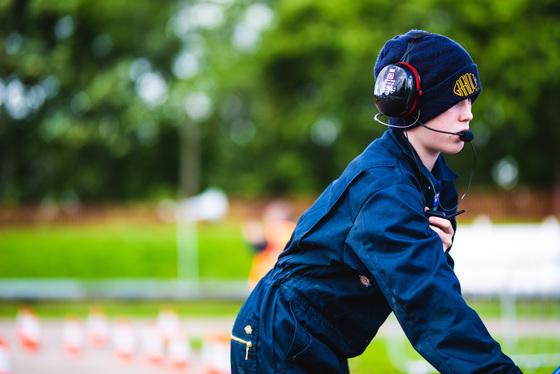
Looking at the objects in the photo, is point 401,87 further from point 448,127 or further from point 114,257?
point 114,257

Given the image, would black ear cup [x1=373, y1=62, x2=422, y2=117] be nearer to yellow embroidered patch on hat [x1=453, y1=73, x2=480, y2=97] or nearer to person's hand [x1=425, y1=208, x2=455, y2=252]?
yellow embroidered patch on hat [x1=453, y1=73, x2=480, y2=97]

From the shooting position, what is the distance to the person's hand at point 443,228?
200cm

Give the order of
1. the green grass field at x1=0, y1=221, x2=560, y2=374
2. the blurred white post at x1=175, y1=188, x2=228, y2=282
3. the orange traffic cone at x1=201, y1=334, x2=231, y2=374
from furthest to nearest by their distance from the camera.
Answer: the green grass field at x1=0, y1=221, x2=560, y2=374 → the blurred white post at x1=175, y1=188, x2=228, y2=282 → the orange traffic cone at x1=201, y1=334, x2=231, y2=374

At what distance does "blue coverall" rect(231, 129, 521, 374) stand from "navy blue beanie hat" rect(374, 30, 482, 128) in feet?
0.45

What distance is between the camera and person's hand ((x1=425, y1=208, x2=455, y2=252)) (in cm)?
200

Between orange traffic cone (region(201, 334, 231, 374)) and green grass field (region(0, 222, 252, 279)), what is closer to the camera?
orange traffic cone (region(201, 334, 231, 374))

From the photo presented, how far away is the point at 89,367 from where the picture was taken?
8.05 metres

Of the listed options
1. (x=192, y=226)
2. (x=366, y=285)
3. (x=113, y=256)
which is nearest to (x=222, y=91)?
(x=192, y=226)

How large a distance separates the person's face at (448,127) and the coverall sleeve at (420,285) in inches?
12.1

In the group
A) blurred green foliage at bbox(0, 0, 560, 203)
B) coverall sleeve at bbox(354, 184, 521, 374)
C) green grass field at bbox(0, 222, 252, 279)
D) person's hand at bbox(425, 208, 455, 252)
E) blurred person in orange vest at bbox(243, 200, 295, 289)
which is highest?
blurred green foliage at bbox(0, 0, 560, 203)

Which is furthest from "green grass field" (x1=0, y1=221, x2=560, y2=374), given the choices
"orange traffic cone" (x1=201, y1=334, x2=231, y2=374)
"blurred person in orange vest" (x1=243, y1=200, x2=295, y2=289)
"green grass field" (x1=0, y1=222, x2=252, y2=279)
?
"orange traffic cone" (x1=201, y1=334, x2=231, y2=374)

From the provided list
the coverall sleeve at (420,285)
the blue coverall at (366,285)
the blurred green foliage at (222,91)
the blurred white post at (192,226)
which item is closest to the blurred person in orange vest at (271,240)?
the blue coverall at (366,285)

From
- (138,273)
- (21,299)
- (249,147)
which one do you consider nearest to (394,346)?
(21,299)

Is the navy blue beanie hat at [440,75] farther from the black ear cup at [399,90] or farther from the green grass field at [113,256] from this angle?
the green grass field at [113,256]
